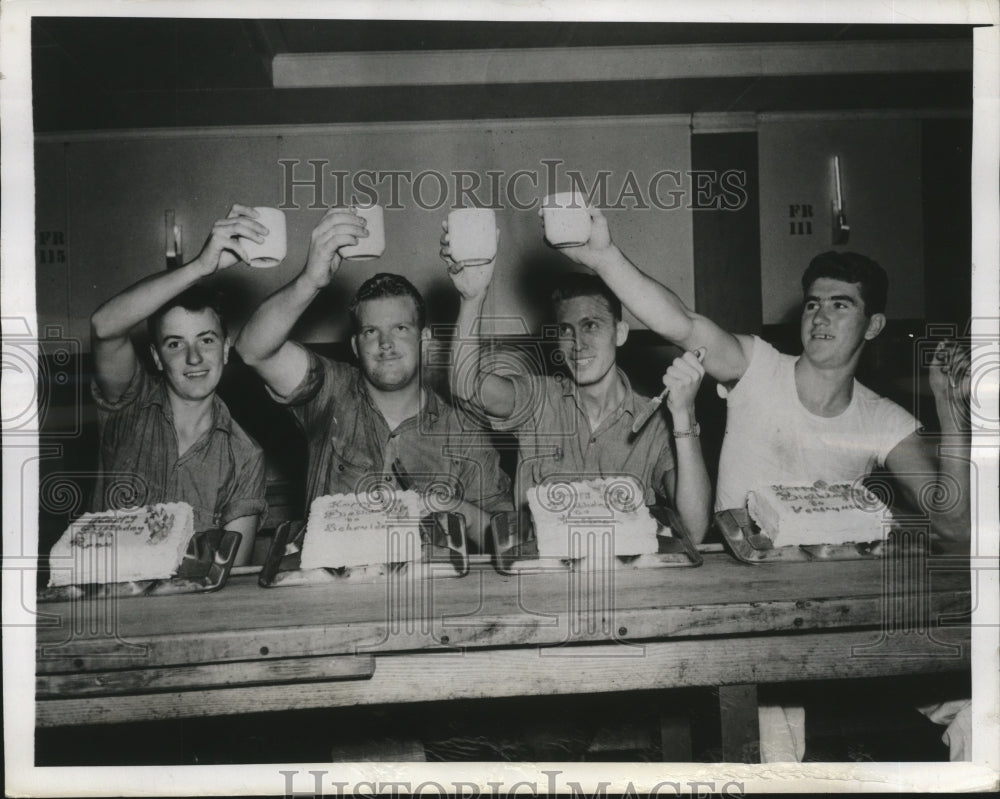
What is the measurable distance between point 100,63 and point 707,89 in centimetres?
94

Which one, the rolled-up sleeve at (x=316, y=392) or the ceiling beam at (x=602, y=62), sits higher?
the ceiling beam at (x=602, y=62)

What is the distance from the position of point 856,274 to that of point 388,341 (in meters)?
0.77

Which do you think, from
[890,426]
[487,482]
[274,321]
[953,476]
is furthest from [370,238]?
[953,476]

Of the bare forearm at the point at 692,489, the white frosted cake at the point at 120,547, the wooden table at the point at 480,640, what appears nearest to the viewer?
the wooden table at the point at 480,640

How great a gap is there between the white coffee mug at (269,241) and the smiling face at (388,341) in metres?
0.15

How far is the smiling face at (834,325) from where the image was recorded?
1337mm

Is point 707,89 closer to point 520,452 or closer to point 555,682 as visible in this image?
point 520,452

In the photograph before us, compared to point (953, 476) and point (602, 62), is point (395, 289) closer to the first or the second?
point (602, 62)

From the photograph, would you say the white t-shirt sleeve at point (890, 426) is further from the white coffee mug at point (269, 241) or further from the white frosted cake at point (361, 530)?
the white coffee mug at point (269, 241)

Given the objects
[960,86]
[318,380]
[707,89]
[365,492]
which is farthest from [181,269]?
[960,86]

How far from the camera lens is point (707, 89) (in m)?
1.33

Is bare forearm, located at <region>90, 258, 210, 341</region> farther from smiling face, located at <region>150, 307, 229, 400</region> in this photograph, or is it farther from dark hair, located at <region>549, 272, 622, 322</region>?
dark hair, located at <region>549, 272, 622, 322</region>

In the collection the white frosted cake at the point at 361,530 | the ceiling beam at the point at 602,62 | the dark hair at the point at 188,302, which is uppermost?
the ceiling beam at the point at 602,62

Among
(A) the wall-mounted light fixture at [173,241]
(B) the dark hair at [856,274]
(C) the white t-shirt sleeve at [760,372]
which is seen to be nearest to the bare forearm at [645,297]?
(C) the white t-shirt sleeve at [760,372]
